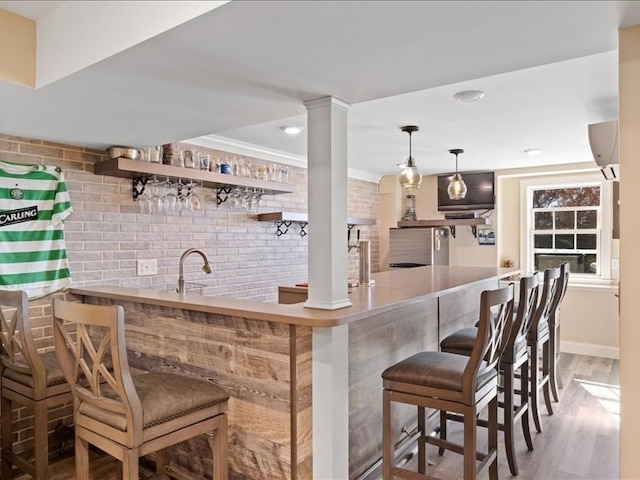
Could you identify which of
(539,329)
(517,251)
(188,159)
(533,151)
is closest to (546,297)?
(539,329)

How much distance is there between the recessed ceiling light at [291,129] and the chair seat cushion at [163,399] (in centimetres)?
210

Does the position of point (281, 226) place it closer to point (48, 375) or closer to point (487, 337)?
point (48, 375)

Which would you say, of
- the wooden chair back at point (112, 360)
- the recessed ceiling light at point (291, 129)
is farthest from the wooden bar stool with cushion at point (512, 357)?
the recessed ceiling light at point (291, 129)

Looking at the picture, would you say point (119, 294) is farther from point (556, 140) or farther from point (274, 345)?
point (556, 140)

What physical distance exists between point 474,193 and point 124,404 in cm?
486

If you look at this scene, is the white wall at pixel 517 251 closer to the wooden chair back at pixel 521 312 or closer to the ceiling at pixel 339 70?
the ceiling at pixel 339 70

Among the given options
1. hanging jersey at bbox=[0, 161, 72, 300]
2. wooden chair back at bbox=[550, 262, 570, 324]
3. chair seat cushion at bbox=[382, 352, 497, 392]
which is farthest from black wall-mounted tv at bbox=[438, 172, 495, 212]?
hanging jersey at bbox=[0, 161, 72, 300]

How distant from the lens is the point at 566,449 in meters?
2.71

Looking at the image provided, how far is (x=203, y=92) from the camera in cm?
191

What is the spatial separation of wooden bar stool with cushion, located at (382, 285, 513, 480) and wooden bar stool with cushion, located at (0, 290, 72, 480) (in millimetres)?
1583

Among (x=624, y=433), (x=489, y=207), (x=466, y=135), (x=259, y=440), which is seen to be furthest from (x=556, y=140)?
(x=259, y=440)

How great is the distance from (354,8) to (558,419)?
125 inches

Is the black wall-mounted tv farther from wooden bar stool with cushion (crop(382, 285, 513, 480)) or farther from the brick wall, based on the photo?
wooden bar stool with cushion (crop(382, 285, 513, 480))

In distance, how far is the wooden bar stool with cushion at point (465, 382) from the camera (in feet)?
6.05
